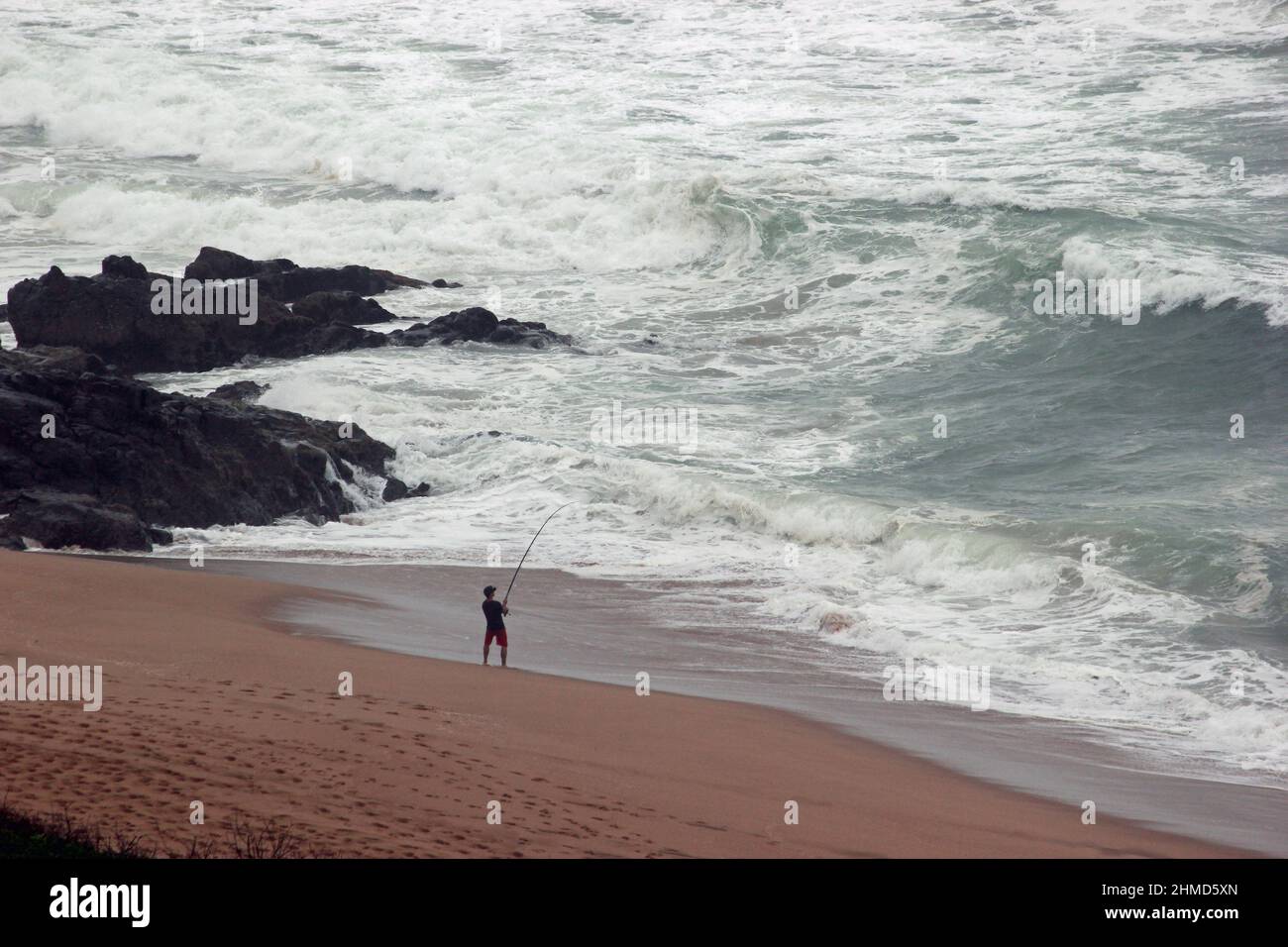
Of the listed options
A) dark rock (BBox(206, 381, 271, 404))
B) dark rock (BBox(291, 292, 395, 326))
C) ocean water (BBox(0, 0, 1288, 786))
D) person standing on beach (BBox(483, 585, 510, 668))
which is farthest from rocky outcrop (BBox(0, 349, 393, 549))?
dark rock (BBox(291, 292, 395, 326))

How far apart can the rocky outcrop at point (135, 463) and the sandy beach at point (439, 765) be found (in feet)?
10.6

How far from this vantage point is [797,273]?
1123 inches

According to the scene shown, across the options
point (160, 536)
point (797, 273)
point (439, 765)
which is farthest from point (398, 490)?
point (797, 273)

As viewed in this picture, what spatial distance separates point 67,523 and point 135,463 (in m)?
1.48

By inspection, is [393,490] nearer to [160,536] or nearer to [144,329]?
[160,536]

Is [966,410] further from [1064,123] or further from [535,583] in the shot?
[1064,123]

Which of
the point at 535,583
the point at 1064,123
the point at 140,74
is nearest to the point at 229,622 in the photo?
the point at 535,583

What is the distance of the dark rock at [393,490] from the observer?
57.5 feet

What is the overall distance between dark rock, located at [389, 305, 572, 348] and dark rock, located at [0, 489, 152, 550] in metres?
9.69

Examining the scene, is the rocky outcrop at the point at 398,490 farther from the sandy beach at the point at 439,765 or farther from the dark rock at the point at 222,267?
the dark rock at the point at 222,267
